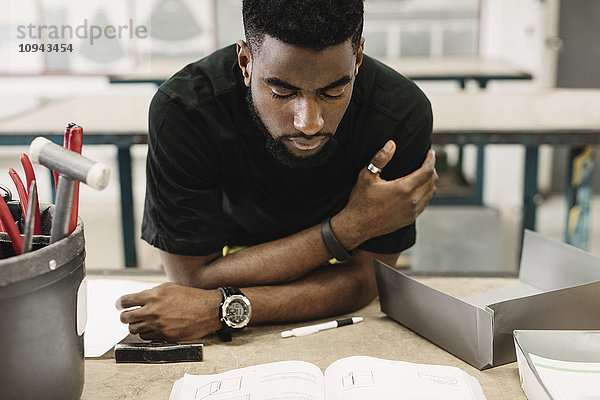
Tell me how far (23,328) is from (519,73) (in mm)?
3371

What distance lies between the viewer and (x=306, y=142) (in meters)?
1.05

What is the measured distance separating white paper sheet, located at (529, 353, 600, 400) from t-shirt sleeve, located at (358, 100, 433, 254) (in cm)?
43

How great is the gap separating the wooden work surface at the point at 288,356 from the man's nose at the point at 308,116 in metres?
0.33

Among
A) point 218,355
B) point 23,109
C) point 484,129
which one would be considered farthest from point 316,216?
point 23,109

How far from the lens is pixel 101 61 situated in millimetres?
4723

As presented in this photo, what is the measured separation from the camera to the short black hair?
3.16 ft

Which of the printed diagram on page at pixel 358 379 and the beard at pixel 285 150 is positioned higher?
the beard at pixel 285 150

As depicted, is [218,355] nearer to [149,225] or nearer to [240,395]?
[240,395]

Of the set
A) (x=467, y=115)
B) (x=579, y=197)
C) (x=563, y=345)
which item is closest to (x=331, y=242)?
(x=563, y=345)

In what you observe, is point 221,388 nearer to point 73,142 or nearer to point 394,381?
point 394,381

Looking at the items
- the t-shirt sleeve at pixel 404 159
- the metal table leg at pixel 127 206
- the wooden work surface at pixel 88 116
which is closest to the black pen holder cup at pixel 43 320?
the t-shirt sleeve at pixel 404 159

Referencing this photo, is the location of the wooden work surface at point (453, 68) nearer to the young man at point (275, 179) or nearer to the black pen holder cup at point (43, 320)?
the young man at point (275, 179)

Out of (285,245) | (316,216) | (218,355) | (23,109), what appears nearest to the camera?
(218,355)

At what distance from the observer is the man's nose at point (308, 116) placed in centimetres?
100
